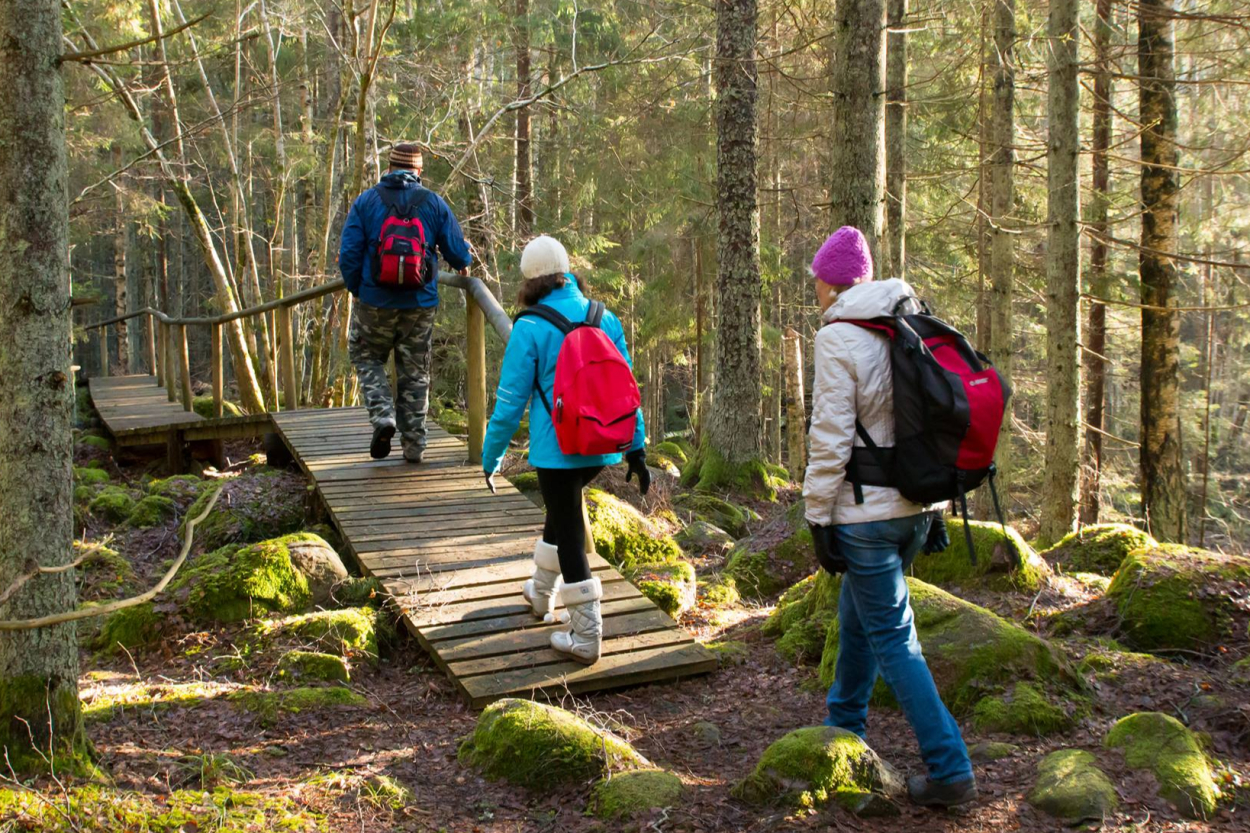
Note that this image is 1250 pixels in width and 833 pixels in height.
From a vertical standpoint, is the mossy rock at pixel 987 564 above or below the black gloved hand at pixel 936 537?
below

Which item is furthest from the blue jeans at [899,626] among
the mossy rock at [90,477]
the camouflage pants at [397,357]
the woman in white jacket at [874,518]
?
the mossy rock at [90,477]

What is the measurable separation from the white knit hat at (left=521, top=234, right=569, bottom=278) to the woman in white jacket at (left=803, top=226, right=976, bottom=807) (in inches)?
67.1

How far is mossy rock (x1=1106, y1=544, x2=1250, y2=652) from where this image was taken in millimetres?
5083

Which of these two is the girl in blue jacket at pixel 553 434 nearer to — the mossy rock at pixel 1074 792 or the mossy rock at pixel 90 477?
the mossy rock at pixel 1074 792

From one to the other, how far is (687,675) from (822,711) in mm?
770

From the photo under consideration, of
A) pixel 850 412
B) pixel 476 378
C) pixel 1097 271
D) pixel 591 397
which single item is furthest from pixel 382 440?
pixel 1097 271

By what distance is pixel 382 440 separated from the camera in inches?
310

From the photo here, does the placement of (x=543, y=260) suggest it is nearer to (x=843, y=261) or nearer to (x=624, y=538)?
(x=843, y=261)

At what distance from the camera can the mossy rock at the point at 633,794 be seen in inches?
135

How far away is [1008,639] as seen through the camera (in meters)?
4.45

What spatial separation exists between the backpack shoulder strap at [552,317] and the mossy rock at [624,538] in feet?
8.71

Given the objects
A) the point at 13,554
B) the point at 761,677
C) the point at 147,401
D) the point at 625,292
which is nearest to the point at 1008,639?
the point at 761,677

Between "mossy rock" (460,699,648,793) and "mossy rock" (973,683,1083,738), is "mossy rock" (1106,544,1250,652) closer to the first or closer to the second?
"mossy rock" (973,683,1083,738)

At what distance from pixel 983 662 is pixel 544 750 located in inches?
80.3
